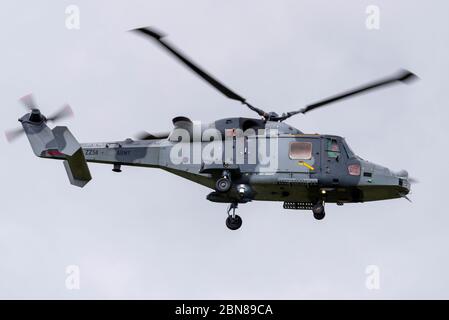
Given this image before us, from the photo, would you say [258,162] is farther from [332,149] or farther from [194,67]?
[194,67]

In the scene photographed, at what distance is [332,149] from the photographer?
1138 inches

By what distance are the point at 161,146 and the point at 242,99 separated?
344 cm

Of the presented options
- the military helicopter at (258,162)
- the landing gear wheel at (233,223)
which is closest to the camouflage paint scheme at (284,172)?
the military helicopter at (258,162)

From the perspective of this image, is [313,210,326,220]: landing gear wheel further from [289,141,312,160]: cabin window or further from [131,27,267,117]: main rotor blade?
[131,27,267,117]: main rotor blade

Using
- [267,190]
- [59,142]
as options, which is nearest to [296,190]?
[267,190]

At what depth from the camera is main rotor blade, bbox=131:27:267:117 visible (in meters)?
25.2

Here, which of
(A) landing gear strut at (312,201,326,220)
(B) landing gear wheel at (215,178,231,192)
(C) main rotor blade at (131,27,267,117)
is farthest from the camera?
(A) landing gear strut at (312,201,326,220)

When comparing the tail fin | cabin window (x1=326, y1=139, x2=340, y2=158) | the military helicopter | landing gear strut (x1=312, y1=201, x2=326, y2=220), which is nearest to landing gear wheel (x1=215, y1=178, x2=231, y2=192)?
the military helicopter

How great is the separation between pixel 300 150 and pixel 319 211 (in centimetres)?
200

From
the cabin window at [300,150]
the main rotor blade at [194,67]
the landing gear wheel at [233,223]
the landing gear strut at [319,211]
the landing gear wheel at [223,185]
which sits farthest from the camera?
the landing gear wheel at [233,223]

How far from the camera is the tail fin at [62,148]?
1135 inches

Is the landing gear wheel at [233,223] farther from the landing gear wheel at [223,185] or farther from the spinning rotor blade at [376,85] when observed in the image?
the spinning rotor blade at [376,85]

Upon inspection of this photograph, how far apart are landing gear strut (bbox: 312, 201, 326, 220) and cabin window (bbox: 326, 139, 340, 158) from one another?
5.05ft

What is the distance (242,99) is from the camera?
28.1 metres
